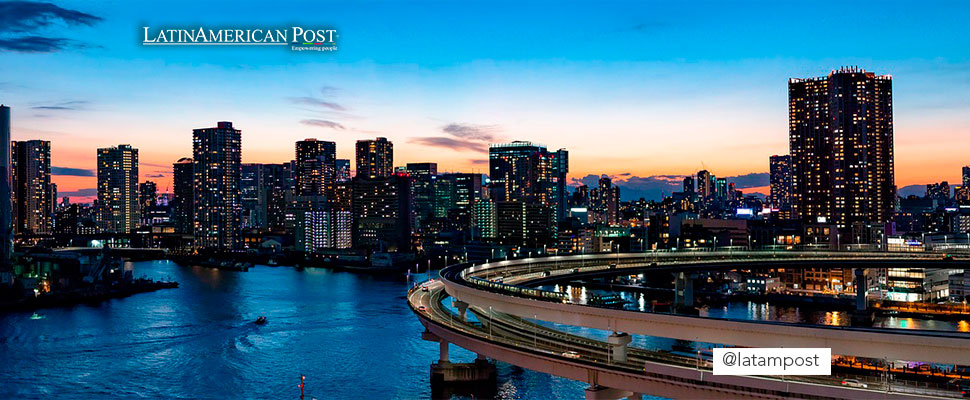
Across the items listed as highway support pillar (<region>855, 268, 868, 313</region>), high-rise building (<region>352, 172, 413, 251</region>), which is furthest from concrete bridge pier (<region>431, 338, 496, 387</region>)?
high-rise building (<region>352, 172, 413, 251</region>)

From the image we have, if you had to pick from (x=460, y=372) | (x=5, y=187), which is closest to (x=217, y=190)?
(x=5, y=187)

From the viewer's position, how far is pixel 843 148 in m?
132

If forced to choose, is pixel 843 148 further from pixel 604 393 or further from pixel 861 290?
pixel 604 393

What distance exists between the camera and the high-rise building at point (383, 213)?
388 feet

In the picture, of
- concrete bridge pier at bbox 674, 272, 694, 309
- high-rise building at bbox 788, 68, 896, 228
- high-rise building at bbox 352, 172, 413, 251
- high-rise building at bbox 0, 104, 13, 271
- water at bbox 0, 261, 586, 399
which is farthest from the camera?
high-rise building at bbox 788, 68, 896, 228

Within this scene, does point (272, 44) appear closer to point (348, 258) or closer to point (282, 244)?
point (348, 258)

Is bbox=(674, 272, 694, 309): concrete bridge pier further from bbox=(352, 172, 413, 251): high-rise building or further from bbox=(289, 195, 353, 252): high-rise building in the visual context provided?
bbox=(289, 195, 353, 252): high-rise building

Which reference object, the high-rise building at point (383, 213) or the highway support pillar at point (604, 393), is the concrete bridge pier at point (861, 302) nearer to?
the highway support pillar at point (604, 393)

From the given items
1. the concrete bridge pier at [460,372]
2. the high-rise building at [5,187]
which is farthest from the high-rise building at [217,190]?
the concrete bridge pier at [460,372]

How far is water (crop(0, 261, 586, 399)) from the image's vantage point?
27.2 m

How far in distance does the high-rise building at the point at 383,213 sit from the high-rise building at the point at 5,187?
51.9 meters

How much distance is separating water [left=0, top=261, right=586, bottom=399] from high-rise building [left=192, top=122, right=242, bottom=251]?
328ft

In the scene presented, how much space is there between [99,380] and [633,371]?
21008 mm

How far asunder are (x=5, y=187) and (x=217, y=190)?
9889 centimetres
